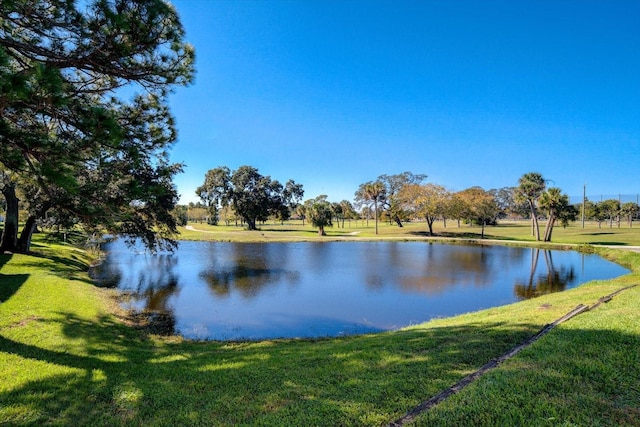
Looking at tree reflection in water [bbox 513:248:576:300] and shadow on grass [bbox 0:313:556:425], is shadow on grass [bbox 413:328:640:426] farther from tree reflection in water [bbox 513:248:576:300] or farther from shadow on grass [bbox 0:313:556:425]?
tree reflection in water [bbox 513:248:576:300]

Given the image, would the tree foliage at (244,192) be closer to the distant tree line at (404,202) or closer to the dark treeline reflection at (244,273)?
the distant tree line at (404,202)

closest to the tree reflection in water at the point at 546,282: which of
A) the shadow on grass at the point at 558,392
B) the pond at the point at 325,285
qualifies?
the pond at the point at 325,285

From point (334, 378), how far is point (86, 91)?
23.2ft

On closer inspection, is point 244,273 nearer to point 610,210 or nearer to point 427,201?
point 427,201

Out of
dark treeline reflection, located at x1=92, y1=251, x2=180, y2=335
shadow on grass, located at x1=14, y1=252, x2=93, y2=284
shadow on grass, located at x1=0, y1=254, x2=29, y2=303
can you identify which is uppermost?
shadow on grass, located at x1=0, y1=254, x2=29, y2=303

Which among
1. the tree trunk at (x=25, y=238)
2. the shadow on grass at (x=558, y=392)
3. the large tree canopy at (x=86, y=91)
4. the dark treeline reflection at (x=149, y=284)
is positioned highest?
the large tree canopy at (x=86, y=91)

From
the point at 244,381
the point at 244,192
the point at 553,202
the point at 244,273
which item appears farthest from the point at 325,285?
the point at 244,192

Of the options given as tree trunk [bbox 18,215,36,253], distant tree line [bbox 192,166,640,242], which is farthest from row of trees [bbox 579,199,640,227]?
tree trunk [bbox 18,215,36,253]

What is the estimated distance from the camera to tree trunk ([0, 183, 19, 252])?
57.5 ft

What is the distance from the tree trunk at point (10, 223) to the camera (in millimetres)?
17531

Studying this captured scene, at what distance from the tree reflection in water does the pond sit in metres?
0.05

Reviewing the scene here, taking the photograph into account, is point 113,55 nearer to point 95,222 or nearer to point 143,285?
point 95,222

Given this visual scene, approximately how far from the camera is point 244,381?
17.5ft

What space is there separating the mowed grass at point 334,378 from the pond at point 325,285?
4.14m
